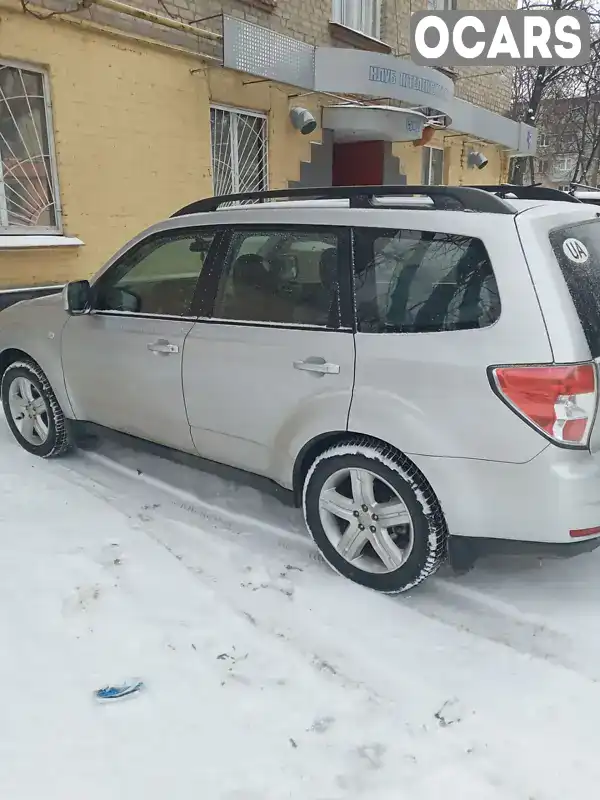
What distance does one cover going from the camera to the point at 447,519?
8.48 ft

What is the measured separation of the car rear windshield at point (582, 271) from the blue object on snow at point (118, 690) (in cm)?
198

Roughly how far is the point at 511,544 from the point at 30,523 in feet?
7.75

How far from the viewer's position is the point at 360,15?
11461mm

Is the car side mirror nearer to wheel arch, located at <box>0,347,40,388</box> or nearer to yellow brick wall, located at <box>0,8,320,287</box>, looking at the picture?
wheel arch, located at <box>0,347,40,388</box>

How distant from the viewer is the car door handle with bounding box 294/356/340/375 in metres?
2.75

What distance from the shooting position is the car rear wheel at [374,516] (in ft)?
8.64

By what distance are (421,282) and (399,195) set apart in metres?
0.53

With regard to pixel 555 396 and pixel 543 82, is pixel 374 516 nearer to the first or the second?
pixel 555 396

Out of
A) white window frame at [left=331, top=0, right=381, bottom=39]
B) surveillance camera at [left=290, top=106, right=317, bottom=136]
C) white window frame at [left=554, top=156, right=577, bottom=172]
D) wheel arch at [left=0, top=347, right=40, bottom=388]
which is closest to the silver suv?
wheel arch at [left=0, top=347, right=40, bottom=388]

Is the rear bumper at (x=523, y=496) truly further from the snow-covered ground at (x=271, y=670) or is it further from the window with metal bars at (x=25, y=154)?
the window with metal bars at (x=25, y=154)

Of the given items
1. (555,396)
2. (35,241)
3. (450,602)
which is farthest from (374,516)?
(35,241)

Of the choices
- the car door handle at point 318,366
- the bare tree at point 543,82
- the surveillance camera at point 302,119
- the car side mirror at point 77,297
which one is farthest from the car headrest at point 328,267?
the bare tree at point 543,82

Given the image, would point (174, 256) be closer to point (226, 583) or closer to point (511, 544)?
point (226, 583)

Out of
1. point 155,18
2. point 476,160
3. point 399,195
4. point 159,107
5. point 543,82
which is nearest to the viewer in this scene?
point 399,195
